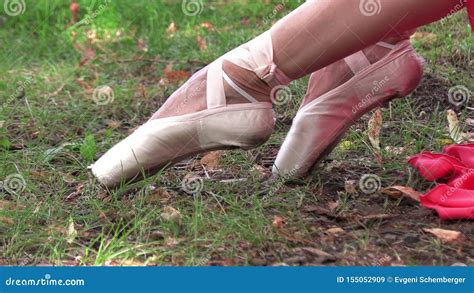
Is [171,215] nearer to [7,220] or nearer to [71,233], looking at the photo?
[71,233]

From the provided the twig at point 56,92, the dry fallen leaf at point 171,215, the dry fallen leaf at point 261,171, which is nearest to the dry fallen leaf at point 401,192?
the dry fallen leaf at point 261,171

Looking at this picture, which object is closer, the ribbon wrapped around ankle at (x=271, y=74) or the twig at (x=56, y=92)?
the ribbon wrapped around ankle at (x=271, y=74)

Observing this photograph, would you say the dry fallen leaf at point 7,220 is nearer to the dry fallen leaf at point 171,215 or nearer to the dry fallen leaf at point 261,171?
the dry fallen leaf at point 171,215

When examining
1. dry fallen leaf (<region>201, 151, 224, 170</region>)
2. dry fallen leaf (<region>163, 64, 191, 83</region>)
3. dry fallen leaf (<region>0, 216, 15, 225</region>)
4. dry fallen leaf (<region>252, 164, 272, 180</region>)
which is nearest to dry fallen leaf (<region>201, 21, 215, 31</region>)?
dry fallen leaf (<region>163, 64, 191, 83</region>)

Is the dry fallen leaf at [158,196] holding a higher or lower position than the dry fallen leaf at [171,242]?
higher

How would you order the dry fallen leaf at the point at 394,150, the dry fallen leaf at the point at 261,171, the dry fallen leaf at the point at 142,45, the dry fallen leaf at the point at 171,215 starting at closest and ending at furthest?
1. the dry fallen leaf at the point at 171,215
2. the dry fallen leaf at the point at 261,171
3. the dry fallen leaf at the point at 394,150
4. the dry fallen leaf at the point at 142,45

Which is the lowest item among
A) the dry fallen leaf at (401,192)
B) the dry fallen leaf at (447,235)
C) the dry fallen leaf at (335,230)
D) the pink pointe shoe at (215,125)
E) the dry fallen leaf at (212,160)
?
the dry fallen leaf at (447,235)

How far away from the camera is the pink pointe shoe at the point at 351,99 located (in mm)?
1985

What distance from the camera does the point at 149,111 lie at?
114 inches

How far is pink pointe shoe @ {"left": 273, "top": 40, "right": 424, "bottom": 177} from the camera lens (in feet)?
6.51

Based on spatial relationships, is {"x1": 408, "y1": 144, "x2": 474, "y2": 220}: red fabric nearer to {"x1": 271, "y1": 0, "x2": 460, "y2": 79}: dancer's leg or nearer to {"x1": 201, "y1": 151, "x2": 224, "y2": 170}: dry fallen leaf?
{"x1": 271, "y1": 0, "x2": 460, "y2": 79}: dancer's leg

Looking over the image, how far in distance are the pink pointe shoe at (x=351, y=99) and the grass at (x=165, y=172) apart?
102 millimetres

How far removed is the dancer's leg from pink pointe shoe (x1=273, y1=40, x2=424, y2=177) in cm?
18

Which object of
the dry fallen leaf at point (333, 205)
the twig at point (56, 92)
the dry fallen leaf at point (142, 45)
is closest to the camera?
the dry fallen leaf at point (333, 205)
